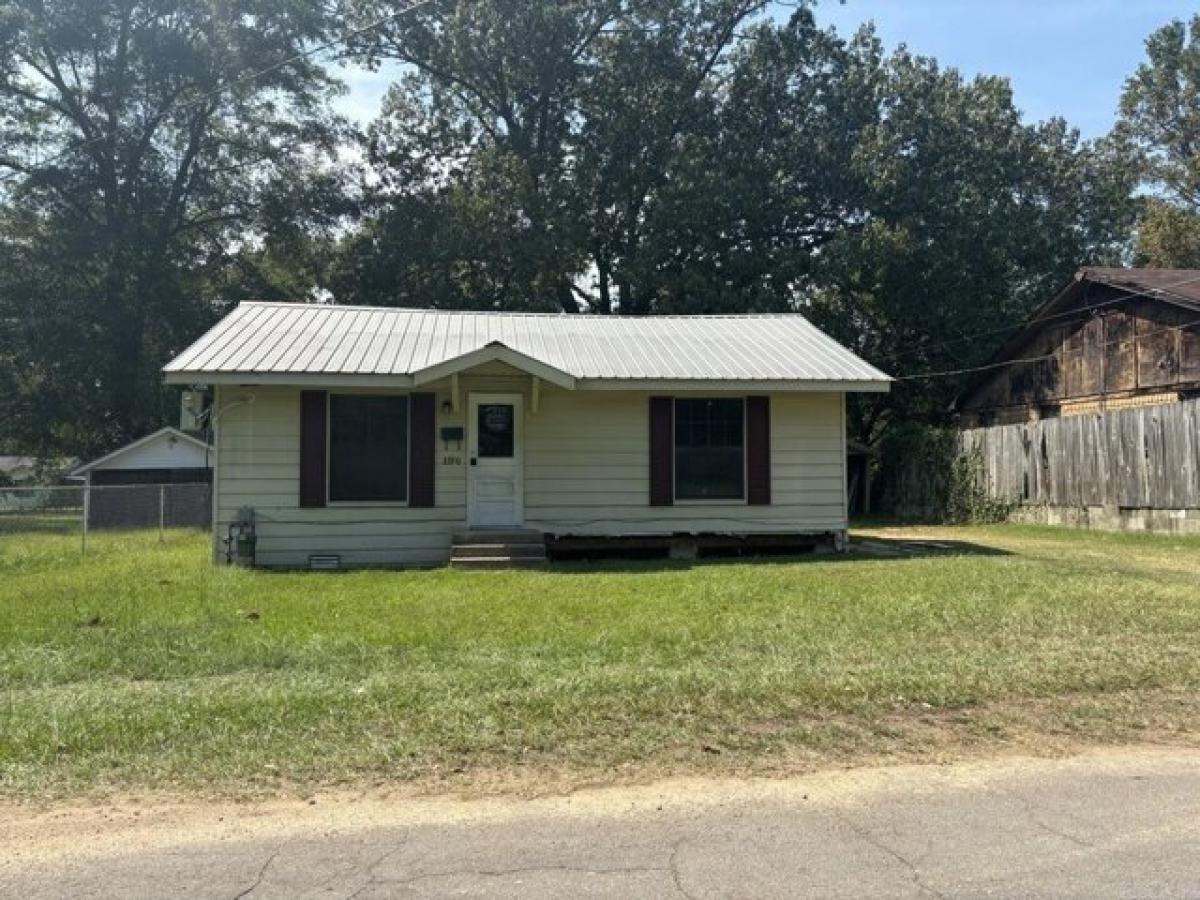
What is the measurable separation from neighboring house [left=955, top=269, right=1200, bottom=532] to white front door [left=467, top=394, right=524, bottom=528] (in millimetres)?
11120

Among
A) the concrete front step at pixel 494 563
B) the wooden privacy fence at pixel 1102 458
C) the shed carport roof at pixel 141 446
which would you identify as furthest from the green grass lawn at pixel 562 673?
the shed carport roof at pixel 141 446

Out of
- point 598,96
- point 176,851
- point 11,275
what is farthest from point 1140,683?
point 11,275

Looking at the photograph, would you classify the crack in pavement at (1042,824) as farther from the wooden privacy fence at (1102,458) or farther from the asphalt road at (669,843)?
the wooden privacy fence at (1102,458)

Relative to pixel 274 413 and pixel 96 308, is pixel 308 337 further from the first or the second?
pixel 96 308

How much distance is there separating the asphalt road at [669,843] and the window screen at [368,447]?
9392 millimetres

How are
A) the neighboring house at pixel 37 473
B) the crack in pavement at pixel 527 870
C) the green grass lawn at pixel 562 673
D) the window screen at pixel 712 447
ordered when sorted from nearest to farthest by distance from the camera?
the crack in pavement at pixel 527 870, the green grass lawn at pixel 562 673, the window screen at pixel 712 447, the neighboring house at pixel 37 473

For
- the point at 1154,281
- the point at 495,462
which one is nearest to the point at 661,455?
the point at 495,462

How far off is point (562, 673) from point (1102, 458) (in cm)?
1495

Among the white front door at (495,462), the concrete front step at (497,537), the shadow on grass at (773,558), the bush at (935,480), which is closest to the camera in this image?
the shadow on grass at (773,558)

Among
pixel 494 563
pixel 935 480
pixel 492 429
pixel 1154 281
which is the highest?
pixel 1154 281

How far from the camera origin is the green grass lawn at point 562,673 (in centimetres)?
479

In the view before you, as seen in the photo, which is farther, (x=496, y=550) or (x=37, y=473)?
(x=37, y=473)

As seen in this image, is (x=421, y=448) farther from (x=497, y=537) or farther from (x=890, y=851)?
(x=890, y=851)

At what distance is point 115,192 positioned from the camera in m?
30.5
